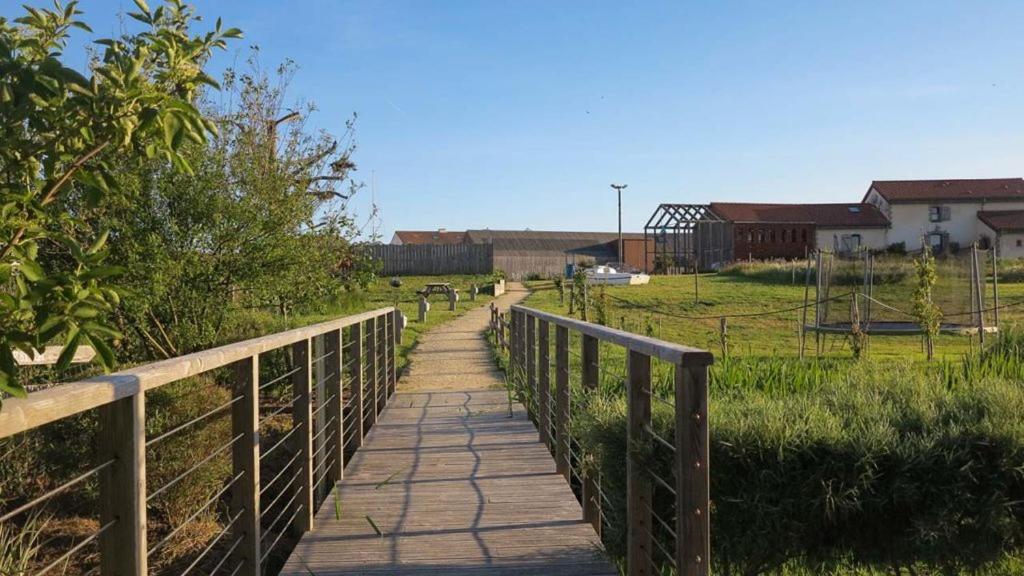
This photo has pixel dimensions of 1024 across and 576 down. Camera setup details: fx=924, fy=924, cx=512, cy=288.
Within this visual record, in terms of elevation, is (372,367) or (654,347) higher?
(654,347)

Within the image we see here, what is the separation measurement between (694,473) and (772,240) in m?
48.5

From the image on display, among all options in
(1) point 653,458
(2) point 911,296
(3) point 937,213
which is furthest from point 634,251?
(1) point 653,458

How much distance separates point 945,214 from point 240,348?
53065 millimetres

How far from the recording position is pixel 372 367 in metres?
8.02

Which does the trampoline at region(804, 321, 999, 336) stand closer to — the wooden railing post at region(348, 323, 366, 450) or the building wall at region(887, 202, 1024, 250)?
the wooden railing post at region(348, 323, 366, 450)

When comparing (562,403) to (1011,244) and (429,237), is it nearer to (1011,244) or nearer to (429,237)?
(1011,244)

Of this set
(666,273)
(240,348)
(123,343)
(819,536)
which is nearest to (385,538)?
(240,348)

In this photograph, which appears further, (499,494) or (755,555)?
(499,494)

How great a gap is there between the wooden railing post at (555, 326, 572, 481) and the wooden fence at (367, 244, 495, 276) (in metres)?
39.2

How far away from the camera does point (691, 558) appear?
268cm

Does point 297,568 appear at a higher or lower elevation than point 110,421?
lower

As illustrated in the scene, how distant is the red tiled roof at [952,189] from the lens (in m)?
49.8

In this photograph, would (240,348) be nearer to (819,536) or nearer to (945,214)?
(819,536)

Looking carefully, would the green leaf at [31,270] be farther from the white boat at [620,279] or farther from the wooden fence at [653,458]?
the white boat at [620,279]
